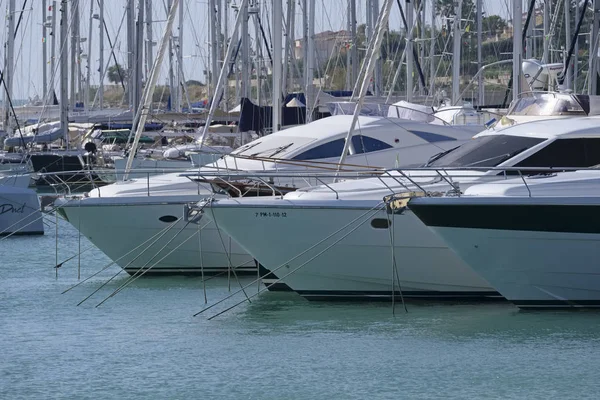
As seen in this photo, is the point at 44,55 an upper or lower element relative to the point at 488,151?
upper

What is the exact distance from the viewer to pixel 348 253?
14695 millimetres

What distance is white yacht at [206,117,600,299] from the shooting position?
14375mm

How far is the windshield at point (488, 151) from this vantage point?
14844 mm

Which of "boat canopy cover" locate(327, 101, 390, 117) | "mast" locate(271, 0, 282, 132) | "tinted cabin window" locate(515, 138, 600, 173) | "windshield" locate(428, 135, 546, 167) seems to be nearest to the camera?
"tinted cabin window" locate(515, 138, 600, 173)

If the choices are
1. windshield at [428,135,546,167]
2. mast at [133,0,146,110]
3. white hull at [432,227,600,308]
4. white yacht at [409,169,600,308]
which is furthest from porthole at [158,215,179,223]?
mast at [133,0,146,110]

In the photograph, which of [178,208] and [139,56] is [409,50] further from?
[178,208]

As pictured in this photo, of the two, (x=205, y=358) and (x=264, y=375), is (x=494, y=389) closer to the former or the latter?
(x=264, y=375)

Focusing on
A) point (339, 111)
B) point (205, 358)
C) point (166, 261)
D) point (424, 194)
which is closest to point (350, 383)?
point (205, 358)

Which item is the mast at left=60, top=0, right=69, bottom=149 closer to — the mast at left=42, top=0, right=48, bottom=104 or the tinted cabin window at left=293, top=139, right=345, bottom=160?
the mast at left=42, top=0, right=48, bottom=104

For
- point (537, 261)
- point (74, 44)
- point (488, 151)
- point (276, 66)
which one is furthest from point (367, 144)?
point (74, 44)

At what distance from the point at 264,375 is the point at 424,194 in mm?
3152

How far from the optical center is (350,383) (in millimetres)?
11211

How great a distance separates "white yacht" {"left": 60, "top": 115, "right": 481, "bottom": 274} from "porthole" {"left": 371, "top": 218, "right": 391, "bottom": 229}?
252 cm

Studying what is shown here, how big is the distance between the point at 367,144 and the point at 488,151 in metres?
4.86
